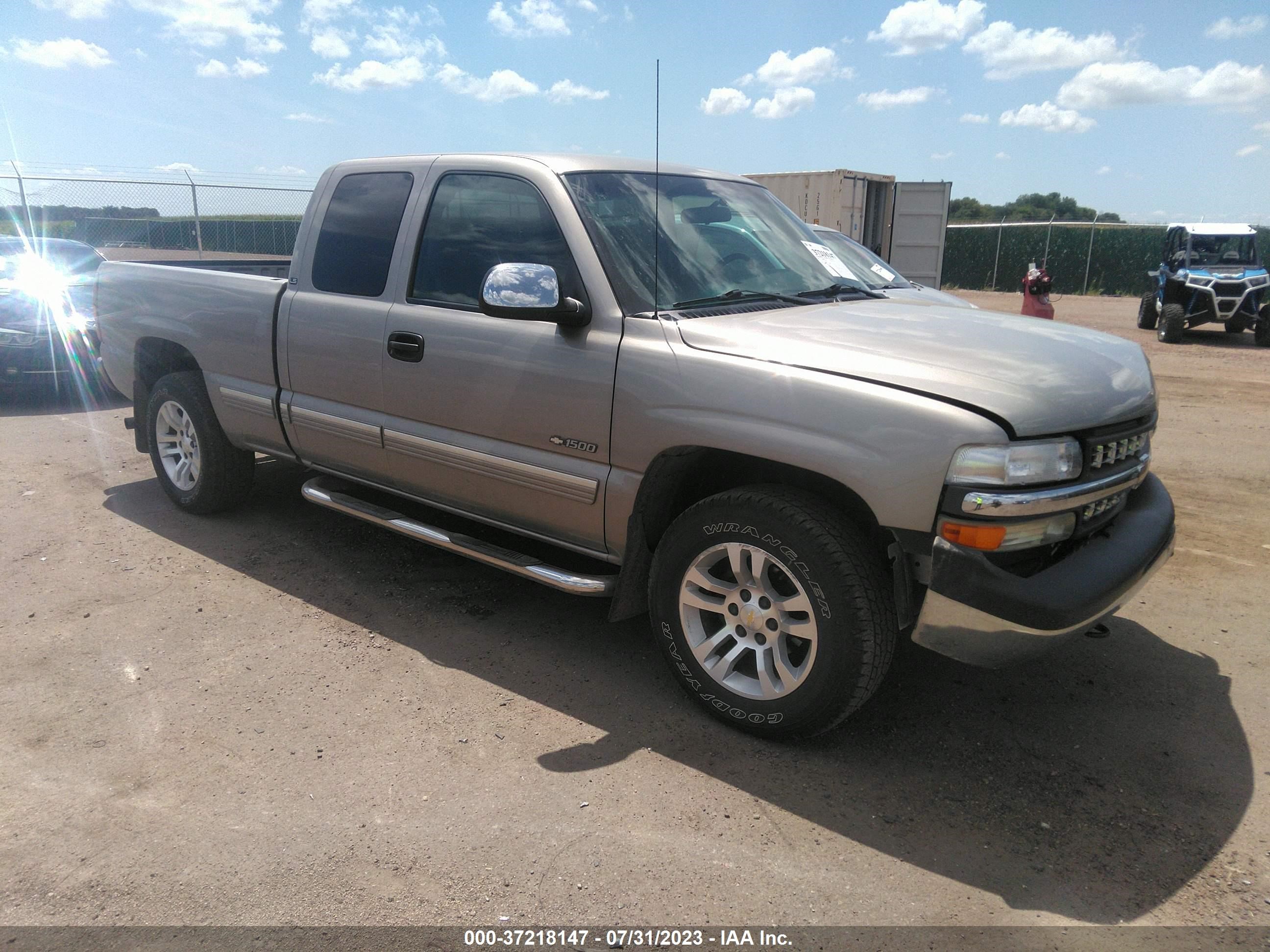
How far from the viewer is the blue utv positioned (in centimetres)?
1634

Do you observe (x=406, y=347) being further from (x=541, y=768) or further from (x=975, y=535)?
(x=975, y=535)

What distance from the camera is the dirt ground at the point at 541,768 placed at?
2523mm

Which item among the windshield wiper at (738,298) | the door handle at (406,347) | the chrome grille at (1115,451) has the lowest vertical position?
the chrome grille at (1115,451)

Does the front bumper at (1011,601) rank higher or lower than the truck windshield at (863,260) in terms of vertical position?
lower

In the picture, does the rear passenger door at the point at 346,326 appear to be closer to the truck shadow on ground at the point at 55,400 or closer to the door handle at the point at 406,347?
the door handle at the point at 406,347

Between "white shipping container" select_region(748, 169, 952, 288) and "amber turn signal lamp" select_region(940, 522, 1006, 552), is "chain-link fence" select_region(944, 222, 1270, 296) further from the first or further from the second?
"amber turn signal lamp" select_region(940, 522, 1006, 552)

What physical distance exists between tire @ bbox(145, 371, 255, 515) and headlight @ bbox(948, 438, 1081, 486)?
4.14 metres

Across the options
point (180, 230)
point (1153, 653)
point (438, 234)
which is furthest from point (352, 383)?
point (180, 230)

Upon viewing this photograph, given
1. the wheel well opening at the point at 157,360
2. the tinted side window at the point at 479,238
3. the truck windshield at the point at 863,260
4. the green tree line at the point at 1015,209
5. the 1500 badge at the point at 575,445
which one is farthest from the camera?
the green tree line at the point at 1015,209

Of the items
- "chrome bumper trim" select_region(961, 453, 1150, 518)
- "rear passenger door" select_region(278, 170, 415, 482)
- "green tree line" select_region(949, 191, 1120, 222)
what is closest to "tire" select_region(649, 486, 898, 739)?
"chrome bumper trim" select_region(961, 453, 1150, 518)

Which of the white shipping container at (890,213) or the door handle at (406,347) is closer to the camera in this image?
the door handle at (406,347)

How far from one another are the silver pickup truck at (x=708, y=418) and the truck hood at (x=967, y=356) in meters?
0.01

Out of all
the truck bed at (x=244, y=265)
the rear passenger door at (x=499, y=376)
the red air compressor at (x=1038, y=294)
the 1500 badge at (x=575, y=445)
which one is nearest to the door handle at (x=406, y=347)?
the rear passenger door at (x=499, y=376)

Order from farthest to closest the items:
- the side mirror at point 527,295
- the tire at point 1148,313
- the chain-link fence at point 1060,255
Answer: the chain-link fence at point 1060,255, the tire at point 1148,313, the side mirror at point 527,295
